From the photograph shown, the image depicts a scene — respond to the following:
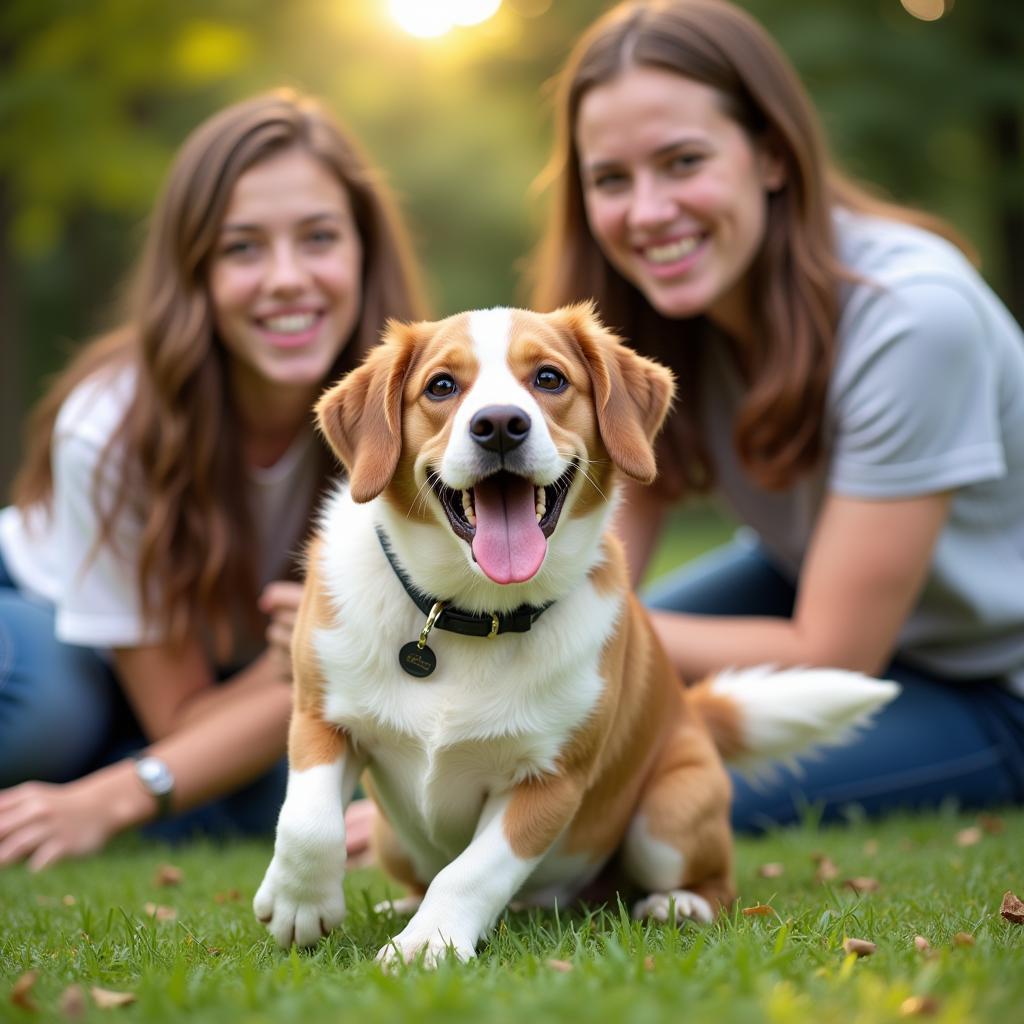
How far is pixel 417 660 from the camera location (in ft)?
8.95

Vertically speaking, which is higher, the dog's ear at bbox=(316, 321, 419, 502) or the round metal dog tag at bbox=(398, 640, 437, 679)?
the dog's ear at bbox=(316, 321, 419, 502)

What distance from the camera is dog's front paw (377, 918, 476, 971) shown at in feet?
7.72

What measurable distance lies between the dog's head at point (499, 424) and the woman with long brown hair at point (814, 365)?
45.8 inches

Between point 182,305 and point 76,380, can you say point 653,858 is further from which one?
point 76,380

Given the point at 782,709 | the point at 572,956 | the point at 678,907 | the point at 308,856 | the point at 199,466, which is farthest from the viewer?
the point at 199,466

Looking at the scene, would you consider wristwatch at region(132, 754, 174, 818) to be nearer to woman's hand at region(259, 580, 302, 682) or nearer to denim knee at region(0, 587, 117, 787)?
denim knee at region(0, 587, 117, 787)

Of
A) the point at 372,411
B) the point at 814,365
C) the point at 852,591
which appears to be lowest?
the point at 852,591

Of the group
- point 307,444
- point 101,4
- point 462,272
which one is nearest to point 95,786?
point 307,444

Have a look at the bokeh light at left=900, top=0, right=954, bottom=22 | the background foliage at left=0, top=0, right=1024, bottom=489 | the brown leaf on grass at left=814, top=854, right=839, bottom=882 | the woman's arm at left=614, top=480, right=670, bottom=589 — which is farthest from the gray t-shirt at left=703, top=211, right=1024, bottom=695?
the bokeh light at left=900, top=0, right=954, bottom=22

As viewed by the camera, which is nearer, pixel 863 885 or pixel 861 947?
pixel 861 947

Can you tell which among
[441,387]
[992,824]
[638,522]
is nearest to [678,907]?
[441,387]

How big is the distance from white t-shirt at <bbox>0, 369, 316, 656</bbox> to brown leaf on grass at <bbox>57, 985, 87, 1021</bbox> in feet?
7.24

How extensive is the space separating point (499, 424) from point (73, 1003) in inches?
51.9

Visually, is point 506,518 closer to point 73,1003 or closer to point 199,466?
point 73,1003
